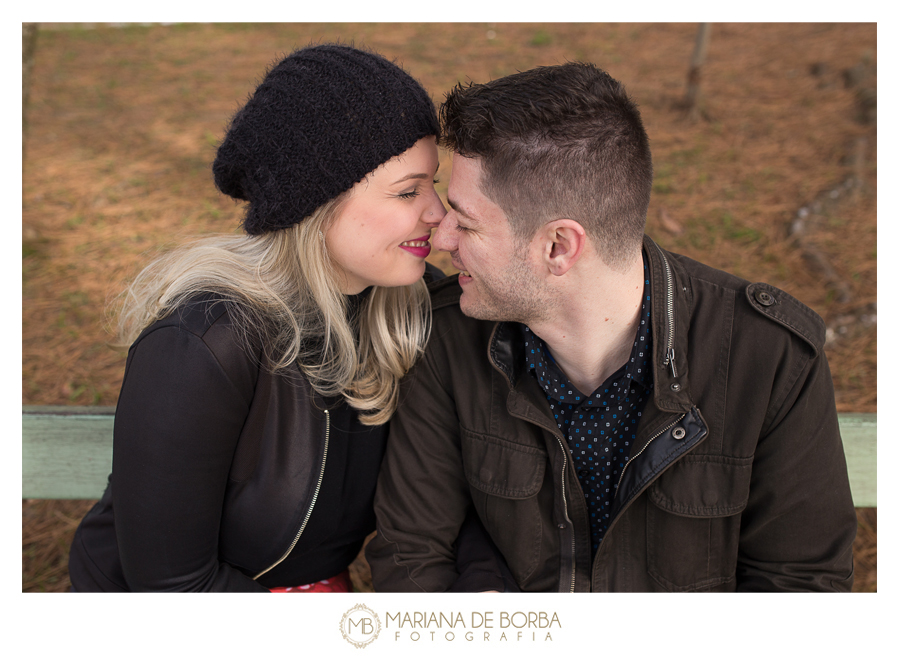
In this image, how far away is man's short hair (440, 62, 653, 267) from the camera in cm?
181

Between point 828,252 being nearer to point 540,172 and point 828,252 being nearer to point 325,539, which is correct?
point 540,172

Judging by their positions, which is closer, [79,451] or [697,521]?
[697,521]

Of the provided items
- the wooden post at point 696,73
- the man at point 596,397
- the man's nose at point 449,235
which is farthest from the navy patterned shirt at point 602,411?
the wooden post at point 696,73

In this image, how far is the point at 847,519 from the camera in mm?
1870

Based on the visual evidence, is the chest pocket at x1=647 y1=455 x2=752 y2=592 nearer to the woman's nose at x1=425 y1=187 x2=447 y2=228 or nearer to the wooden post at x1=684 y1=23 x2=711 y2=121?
the woman's nose at x1=425 y1=187 x2=447 y2=228

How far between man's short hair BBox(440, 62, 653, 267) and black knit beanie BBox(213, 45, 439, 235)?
9.0 inches

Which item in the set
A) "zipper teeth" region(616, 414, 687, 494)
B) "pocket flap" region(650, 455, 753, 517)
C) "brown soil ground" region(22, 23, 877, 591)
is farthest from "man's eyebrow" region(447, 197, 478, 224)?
"brown soil ground" region(22, 23, 877, 591)

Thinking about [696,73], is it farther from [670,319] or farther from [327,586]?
[327,586]

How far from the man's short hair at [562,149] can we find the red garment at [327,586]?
4.69 feet

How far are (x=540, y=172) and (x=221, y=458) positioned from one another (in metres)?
1.24

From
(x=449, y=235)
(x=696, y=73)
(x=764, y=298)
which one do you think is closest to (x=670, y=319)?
(x=764, y=298)
